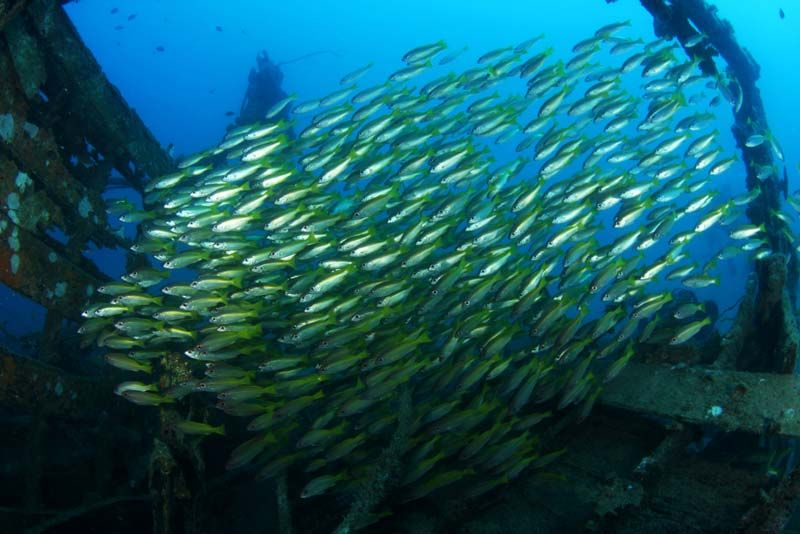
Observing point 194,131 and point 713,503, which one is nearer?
point 713,503

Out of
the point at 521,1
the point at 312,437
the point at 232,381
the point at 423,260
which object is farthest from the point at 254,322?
the point at 521,1

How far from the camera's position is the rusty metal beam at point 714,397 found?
4.52 metres

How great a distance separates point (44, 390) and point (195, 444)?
2113 mm

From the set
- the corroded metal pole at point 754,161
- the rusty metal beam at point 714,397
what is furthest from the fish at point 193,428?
the corroded metal pole at point 754,161

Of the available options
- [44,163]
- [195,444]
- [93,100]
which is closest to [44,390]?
[195,444]

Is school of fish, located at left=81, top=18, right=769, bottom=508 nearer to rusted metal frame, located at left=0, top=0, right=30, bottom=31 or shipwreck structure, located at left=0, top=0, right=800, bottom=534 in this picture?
shipwreck structure, located at left=0, top=0, right=800, bottom=534

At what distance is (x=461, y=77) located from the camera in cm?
917

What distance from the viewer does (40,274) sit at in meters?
5.60

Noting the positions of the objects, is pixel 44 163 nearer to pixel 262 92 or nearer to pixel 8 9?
pixel 8 9

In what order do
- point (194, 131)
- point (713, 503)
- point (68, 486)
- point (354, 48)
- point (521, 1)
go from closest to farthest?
point (713, 503), point (68, 486), point (194, 131), point (521, 1), point (354, 48)

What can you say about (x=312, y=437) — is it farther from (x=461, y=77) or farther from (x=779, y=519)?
(x=461, y=77)

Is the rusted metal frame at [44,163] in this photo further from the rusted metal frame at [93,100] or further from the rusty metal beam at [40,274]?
the rusted metal frame at [93,100]

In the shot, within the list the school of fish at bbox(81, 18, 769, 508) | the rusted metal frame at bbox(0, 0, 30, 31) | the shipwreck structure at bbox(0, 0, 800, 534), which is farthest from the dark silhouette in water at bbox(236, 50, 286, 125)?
the rusted metal frame at bbox(0, 0, 30, 31)

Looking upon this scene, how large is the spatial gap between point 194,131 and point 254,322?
14841 cm
